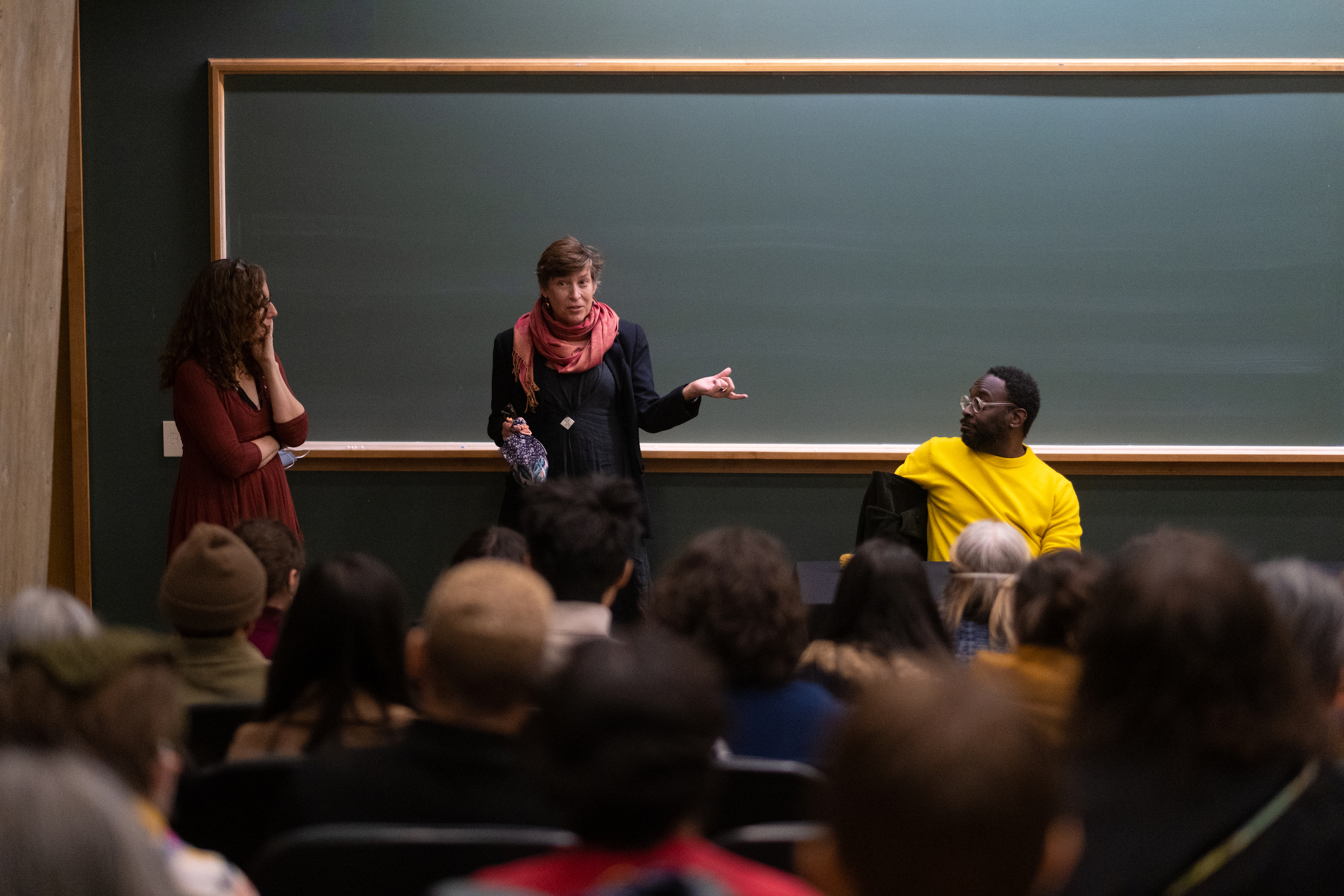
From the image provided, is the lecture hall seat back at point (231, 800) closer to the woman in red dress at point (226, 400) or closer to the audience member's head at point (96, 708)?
the audience member's head at point (96, 708)

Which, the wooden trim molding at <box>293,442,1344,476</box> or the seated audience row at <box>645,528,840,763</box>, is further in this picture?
the wooden trim molding at <box>293,442,1344,476</box>

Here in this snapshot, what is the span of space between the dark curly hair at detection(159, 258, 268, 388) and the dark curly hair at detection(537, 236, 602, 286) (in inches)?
32.5

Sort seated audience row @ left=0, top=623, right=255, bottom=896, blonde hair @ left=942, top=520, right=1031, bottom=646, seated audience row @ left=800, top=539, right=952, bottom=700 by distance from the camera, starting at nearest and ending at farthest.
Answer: seated audience row @ left=0, top=623, right=255, bottom=896 → seated audience row @ left=800, top=539, right=952, bottom=700 → blonde hair @ left=942, top=520, right=1031, bottom=646

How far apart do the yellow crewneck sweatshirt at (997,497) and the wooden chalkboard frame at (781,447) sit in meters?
0.59

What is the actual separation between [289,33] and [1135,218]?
9.98ft

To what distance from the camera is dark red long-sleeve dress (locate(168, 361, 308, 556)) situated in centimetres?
301

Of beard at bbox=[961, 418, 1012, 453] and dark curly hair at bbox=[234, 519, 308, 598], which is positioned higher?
beard at bbox=[961, 418, 1012, 453]

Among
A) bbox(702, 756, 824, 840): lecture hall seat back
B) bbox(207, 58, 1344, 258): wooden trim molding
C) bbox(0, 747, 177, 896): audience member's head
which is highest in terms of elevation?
bbox(207, 58, 1344, 258): wooden trim molding

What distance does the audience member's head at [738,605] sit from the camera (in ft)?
5.29

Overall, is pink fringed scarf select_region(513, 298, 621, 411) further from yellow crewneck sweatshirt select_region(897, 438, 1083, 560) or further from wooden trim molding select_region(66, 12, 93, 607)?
wooden trim molding select_region(66, 12, 93, 607)

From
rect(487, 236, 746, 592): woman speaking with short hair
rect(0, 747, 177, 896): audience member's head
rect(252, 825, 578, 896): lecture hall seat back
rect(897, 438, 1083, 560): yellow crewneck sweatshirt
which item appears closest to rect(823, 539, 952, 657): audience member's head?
rect(252, 825, 578, 896): lecture hall seat back

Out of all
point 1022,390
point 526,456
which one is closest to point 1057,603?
point 1022,390

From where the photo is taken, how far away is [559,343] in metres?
3.46

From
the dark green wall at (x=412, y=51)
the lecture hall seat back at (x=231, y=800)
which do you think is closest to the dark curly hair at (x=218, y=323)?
the dark green wall at (x=412, y=51)
